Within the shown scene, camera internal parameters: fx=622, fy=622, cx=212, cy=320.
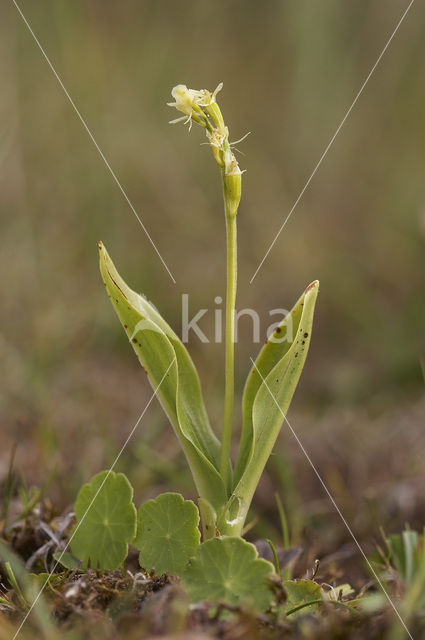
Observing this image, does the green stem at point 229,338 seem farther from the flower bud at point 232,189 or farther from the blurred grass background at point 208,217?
the blurred grass background at point 208,217

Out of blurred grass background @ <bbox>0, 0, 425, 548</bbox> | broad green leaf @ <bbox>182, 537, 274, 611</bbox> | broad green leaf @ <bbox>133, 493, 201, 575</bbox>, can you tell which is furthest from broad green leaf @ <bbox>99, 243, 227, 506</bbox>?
blurred grass background @ <bbox>0, 0, 425, 548</bbox>

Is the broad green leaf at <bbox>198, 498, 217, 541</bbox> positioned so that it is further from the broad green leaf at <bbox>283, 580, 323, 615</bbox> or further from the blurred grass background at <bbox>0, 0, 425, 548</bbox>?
the blurred grass background at <bbox>0, 0, 425, 548</bbox>

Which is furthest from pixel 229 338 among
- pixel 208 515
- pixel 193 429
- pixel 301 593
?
pixel 301 593

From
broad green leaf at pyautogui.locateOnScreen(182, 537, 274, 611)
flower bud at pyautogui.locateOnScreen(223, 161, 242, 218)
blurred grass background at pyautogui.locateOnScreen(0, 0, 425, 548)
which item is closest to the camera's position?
broad green leaf at pyautogui.locateOnScreen(182, 537, 274, 611)

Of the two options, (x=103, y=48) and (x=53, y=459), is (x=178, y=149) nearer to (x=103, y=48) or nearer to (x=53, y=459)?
(x=103, y=48)

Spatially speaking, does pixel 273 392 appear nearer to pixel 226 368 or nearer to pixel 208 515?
pixel 226 368

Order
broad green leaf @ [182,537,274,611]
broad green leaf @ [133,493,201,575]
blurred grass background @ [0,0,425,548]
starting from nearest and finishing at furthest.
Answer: broad green leaf @ [182,537,274,611] < broad green leaf @ [133,493,201,575] < blurred grass background @ [0,0,425,548]

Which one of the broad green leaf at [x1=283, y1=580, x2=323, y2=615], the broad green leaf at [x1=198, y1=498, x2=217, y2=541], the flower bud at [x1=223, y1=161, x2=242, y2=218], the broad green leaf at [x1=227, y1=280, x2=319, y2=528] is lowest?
the broad green leaf at [x1=283, y1=580, x2=323, y2=615]
